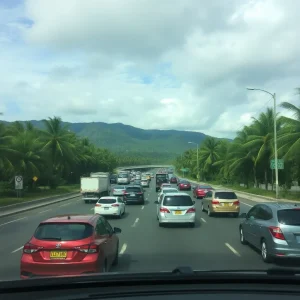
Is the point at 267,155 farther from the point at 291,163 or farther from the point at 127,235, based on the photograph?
the point at 127,235

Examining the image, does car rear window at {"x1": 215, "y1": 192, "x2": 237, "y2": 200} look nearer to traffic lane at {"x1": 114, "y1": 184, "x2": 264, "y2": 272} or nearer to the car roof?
traffic lane at {"x1": 114, "y1": 184, "x2": 264, "y2": 272}

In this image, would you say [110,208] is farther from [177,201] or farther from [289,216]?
[289,216]

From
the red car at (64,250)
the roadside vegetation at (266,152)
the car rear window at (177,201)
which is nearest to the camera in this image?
the red car at (64,250)

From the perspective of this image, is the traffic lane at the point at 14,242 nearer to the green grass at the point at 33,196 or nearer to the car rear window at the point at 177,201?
the car rear window at the point at 177,201

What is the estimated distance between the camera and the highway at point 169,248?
35.0ft

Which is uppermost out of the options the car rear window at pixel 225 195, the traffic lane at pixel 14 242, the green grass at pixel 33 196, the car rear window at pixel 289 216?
the car rear window at pixel 289 216

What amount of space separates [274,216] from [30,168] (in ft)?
132

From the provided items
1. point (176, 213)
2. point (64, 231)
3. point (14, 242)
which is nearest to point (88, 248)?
point (64, 231)

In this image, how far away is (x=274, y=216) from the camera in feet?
37.5

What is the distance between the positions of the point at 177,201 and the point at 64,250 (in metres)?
11.2

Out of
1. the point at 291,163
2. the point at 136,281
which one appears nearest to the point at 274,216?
the point at 136,281

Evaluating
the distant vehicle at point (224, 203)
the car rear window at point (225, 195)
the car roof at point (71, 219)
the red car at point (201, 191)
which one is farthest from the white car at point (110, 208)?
the red car at point (201, 191)

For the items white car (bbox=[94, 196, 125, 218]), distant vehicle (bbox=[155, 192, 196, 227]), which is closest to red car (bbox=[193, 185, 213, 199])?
white car (bbox=[94, 196, 125, 218])

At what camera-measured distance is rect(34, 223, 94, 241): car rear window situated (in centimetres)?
899
